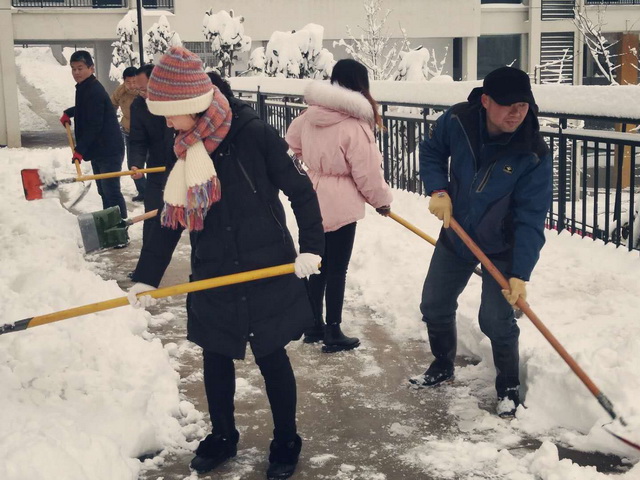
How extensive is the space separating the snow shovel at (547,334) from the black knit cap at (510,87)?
0.67 m

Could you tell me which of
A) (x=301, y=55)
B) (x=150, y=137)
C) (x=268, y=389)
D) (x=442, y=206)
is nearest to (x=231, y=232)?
(x=268, y=389)

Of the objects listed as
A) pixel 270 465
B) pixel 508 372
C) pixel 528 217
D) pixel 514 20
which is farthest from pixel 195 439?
pixel 514 20

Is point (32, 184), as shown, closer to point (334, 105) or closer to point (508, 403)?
point (334, 105)

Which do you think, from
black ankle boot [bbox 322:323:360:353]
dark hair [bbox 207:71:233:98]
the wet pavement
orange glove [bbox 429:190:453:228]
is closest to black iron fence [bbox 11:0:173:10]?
the wet pavement

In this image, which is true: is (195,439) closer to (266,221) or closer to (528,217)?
(266,221)

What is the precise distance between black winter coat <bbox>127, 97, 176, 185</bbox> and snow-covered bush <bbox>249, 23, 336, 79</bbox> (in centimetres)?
1059

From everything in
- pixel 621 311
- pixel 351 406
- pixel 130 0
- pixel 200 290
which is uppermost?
pixel 130 0

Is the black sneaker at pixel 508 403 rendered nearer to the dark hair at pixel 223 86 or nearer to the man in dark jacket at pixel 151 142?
the dark hair at pixel 223 86

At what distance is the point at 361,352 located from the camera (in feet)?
18.7

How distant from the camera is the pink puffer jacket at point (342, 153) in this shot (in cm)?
541

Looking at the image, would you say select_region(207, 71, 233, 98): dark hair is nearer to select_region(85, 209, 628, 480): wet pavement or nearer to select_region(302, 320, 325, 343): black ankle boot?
select_region(85, 209, 628, 480): wet pavement

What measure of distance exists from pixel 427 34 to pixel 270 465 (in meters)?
29.0

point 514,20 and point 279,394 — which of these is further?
point 514,20

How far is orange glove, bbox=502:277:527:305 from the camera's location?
4223 mm
